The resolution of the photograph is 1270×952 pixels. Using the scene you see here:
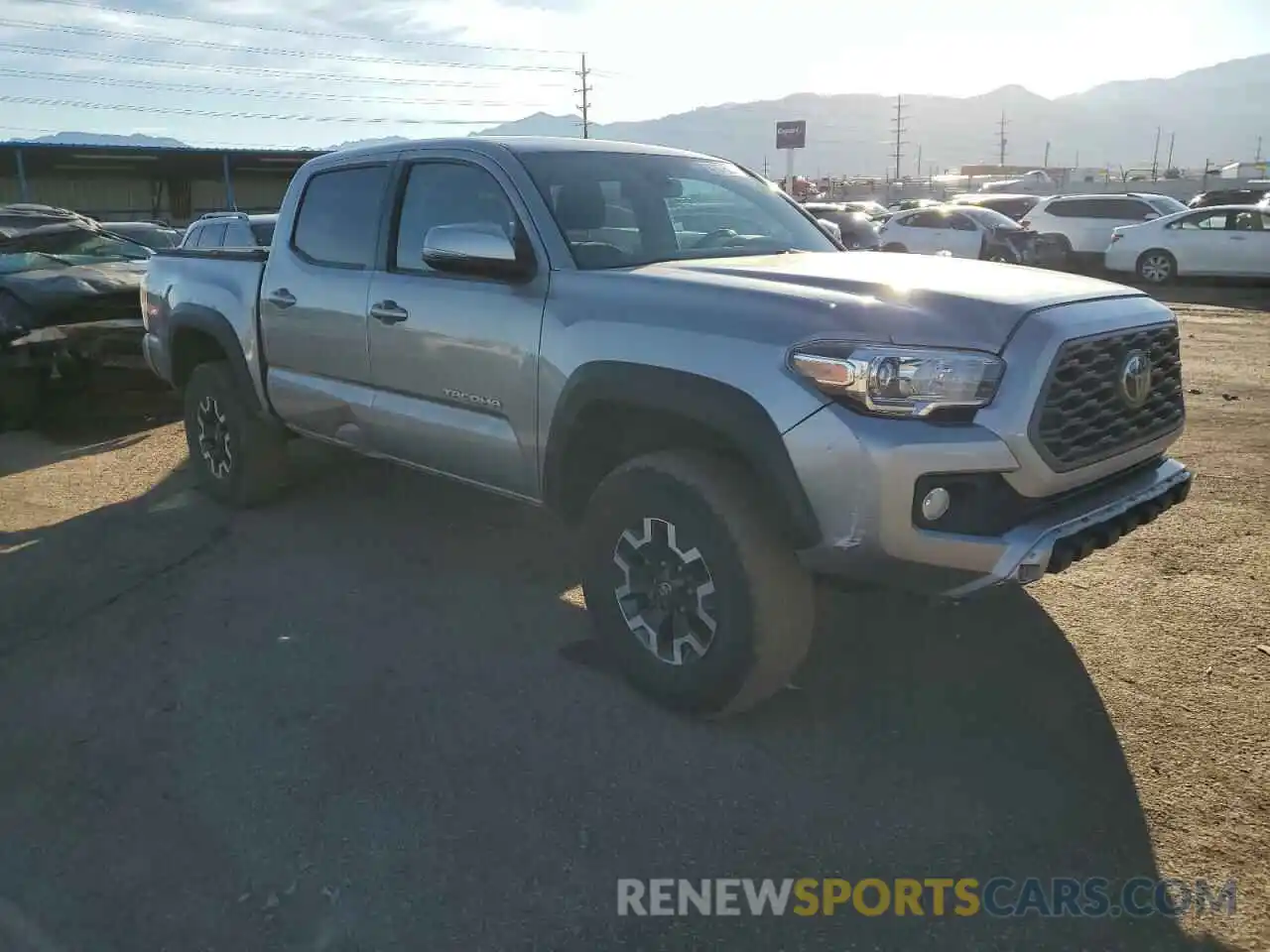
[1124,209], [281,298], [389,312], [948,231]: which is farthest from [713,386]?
[1124,209]

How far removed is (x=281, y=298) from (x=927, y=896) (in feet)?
13.2

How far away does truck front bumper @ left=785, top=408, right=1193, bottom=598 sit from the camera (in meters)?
2.79

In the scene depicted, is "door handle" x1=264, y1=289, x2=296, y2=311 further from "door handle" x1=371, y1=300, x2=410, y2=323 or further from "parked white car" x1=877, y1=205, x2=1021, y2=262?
"parked white car" x1=877, y1=205, x2=1021, y2=262

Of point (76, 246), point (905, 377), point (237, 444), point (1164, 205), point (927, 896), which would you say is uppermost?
point (1164, 205)

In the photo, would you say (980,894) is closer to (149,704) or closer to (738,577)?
(738,577)

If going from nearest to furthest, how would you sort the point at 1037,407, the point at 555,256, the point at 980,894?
the point at 980,894 → the point at 1037,407 → the point at 555,256

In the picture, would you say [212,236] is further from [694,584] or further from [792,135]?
[792,135]

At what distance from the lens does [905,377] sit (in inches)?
112

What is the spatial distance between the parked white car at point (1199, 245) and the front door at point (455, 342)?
17406 millimetres

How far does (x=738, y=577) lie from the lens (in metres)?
3.08

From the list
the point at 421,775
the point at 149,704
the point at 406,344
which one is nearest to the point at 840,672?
the point at 421,775

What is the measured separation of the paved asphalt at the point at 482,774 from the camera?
8.26ft

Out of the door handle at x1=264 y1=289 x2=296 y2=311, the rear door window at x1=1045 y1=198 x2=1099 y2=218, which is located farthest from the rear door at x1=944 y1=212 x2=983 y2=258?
the door handle at x1=264 y1=289 x2=296 y2=311

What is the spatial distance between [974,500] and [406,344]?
244cm
